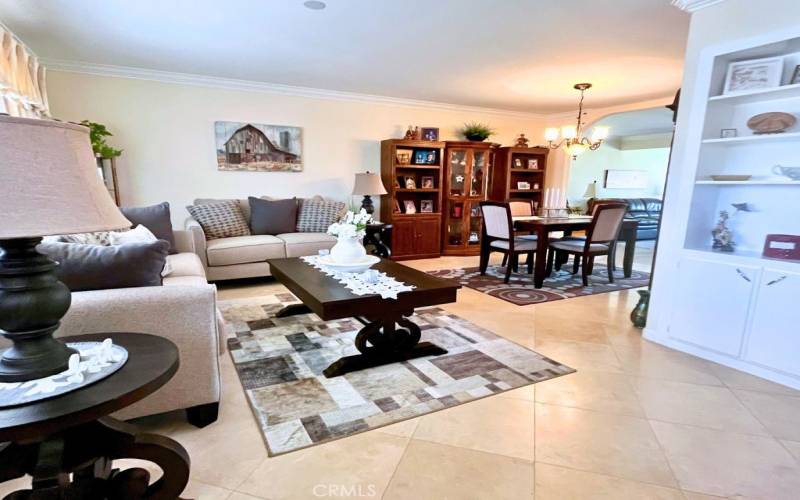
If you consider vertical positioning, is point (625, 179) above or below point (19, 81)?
below

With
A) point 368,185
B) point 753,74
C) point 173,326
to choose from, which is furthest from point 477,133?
point 173,326

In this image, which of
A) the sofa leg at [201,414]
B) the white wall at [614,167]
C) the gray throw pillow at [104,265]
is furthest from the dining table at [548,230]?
the white wall at [614,167]

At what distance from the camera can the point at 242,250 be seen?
3918 millimetres

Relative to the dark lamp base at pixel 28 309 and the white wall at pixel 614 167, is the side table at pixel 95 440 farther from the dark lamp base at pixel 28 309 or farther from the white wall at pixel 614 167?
the white wall at pixel 614 167

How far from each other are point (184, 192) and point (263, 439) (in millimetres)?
3787

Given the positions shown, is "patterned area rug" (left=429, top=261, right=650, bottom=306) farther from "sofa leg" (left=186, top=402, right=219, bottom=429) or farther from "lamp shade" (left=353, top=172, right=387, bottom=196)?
"sofa leg" (left=186, top=402, right=219, bottom=429)

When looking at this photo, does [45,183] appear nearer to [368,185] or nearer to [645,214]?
[368,185]

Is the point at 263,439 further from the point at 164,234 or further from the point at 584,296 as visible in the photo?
the point at 584,296

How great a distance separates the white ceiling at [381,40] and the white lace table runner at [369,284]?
175 centimetres

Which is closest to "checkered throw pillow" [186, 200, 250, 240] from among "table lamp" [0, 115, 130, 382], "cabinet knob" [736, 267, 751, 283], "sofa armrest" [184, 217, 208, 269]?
"sofa armrest" [184, 217, 208, 269]

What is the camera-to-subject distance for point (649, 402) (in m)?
2.03

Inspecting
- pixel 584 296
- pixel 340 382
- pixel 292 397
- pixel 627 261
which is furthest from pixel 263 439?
pixel 627 261

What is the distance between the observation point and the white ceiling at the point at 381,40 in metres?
2.62

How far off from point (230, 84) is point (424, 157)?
261cm
